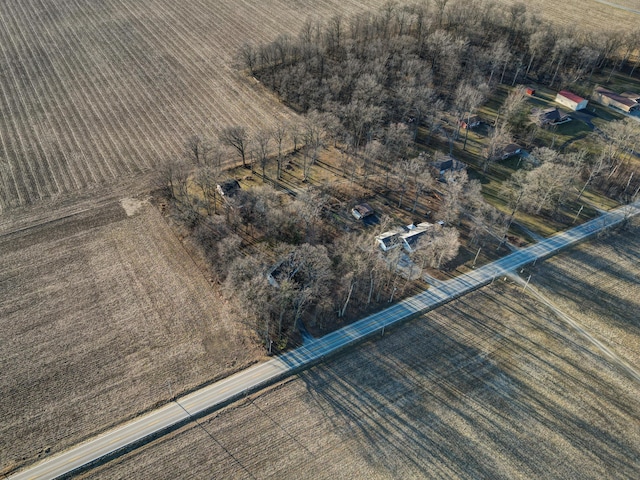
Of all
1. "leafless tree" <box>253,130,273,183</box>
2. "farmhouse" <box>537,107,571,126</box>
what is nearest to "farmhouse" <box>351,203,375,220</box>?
"leafless tree" <box>253,130,273,183</box>

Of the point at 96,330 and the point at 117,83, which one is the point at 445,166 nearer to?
the point at 96,330

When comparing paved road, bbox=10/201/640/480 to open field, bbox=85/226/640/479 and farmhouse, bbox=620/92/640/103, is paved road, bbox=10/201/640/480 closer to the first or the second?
open field, bbox=85/226/640/479

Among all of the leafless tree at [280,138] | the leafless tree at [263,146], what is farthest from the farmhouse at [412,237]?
the leafless tree at [263,146]

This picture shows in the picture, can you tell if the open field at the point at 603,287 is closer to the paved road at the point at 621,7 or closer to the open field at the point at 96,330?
the open field at the point at 96,330

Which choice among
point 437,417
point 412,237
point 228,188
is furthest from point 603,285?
point 228,188

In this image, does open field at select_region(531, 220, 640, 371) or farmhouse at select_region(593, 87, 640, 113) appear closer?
open field at select_region(531, 220, 640, 371)
